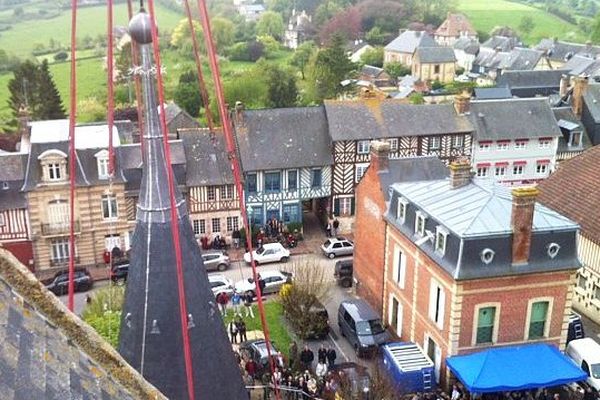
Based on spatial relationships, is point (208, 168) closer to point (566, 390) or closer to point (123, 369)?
point (566, 390)

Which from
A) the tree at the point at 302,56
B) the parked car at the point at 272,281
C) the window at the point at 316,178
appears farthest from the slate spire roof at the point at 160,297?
the tree at the point at 302,56

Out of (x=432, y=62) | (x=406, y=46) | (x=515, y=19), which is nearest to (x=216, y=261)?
(x=432, y=62)

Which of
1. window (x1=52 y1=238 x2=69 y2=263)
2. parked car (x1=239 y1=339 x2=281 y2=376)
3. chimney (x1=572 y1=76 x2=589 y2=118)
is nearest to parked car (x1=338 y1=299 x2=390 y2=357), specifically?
parked car (x1=239 y1=339 x2=281 y2=376)

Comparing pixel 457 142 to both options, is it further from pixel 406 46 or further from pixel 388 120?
pixel 406 46

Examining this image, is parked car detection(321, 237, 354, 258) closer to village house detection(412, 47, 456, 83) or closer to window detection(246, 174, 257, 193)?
window detection(246, 174, 257, 193)

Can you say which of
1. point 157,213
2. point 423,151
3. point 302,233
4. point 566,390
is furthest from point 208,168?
point 157,213

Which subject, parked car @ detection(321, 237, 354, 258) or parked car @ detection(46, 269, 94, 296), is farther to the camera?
parked car @ detection(321, 237, 354, 258)
